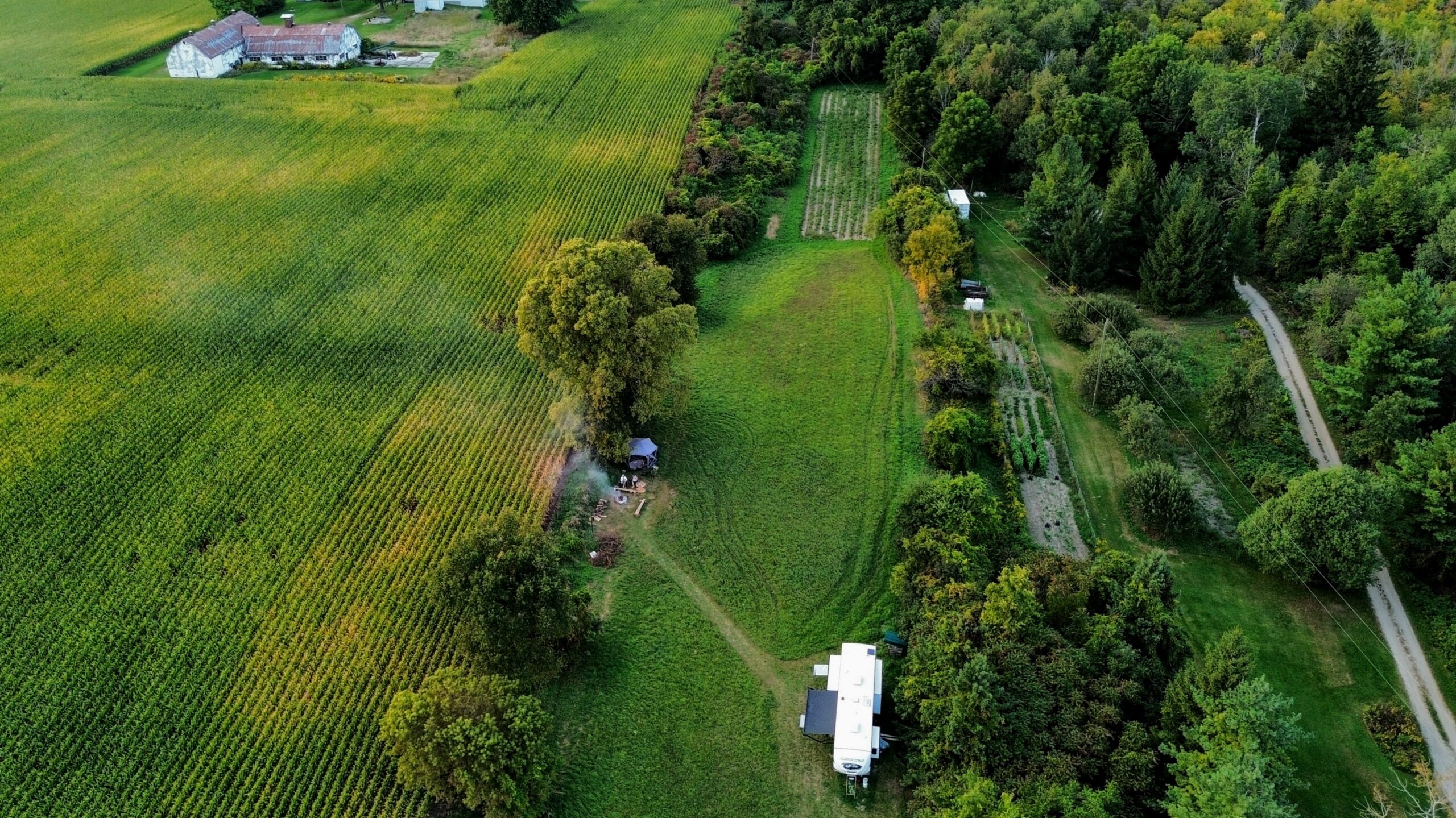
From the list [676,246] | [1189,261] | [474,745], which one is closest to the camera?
[474,745]

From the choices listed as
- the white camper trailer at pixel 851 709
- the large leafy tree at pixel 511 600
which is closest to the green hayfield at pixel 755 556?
the white camper trailer at pixel 851 709

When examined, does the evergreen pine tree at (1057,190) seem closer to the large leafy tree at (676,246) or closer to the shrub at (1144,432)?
the shrub at (1144,432)

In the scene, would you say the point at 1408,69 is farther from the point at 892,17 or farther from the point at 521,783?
the point at 521,783

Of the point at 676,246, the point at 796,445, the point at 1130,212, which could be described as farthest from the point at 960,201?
the point at 796,445

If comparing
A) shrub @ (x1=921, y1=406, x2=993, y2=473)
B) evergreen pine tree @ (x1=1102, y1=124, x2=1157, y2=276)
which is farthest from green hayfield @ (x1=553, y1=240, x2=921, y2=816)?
evergreen pine tree @ (x1=1102, y1=124, x2=1157, y2=276)

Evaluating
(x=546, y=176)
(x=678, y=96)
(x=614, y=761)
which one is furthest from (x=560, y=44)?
(x=614, y=761)

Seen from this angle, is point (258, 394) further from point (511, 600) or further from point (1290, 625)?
point (1290, 625)
